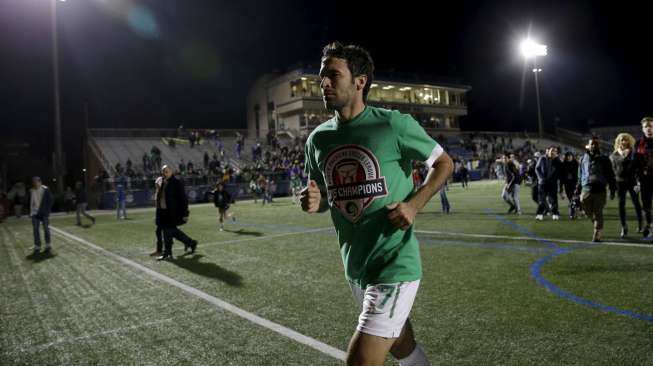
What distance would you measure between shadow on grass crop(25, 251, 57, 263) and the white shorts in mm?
10145

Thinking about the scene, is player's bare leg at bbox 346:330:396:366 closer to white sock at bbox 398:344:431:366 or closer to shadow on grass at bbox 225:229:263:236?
white sock at bbox 398:344:431:366

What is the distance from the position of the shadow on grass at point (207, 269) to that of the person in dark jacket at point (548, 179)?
29.8 feet

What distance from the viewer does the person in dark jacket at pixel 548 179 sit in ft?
39.8

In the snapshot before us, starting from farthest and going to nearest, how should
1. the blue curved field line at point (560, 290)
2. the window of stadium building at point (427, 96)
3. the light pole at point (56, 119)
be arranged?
the window of stadium building at point (427, 96)
the light pole at point (56, 119)
the blue curved field line at point (560, 290)

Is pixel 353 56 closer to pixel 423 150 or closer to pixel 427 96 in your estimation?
pixel 423 150

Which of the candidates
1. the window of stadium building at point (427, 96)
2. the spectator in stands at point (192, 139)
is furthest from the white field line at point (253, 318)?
the window of stadium building at point (427, 96)

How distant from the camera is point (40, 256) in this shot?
34.4 ft

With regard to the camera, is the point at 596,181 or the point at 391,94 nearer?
the point at 596,181

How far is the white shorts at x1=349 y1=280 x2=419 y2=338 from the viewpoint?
2.12 m

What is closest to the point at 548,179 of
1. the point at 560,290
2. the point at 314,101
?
the point at 560,290

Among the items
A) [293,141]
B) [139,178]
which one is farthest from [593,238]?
[293,141]

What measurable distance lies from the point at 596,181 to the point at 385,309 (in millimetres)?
7984

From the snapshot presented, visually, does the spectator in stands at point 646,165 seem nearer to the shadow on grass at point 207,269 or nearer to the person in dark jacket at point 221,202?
the shadow on grass at point 207,269

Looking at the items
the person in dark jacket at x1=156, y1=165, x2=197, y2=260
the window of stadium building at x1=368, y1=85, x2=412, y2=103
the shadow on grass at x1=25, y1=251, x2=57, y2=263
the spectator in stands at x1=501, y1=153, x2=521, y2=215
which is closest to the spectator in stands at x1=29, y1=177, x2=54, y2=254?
the shadow on grass at x1=25, y1=251, x2=57, y2=263
